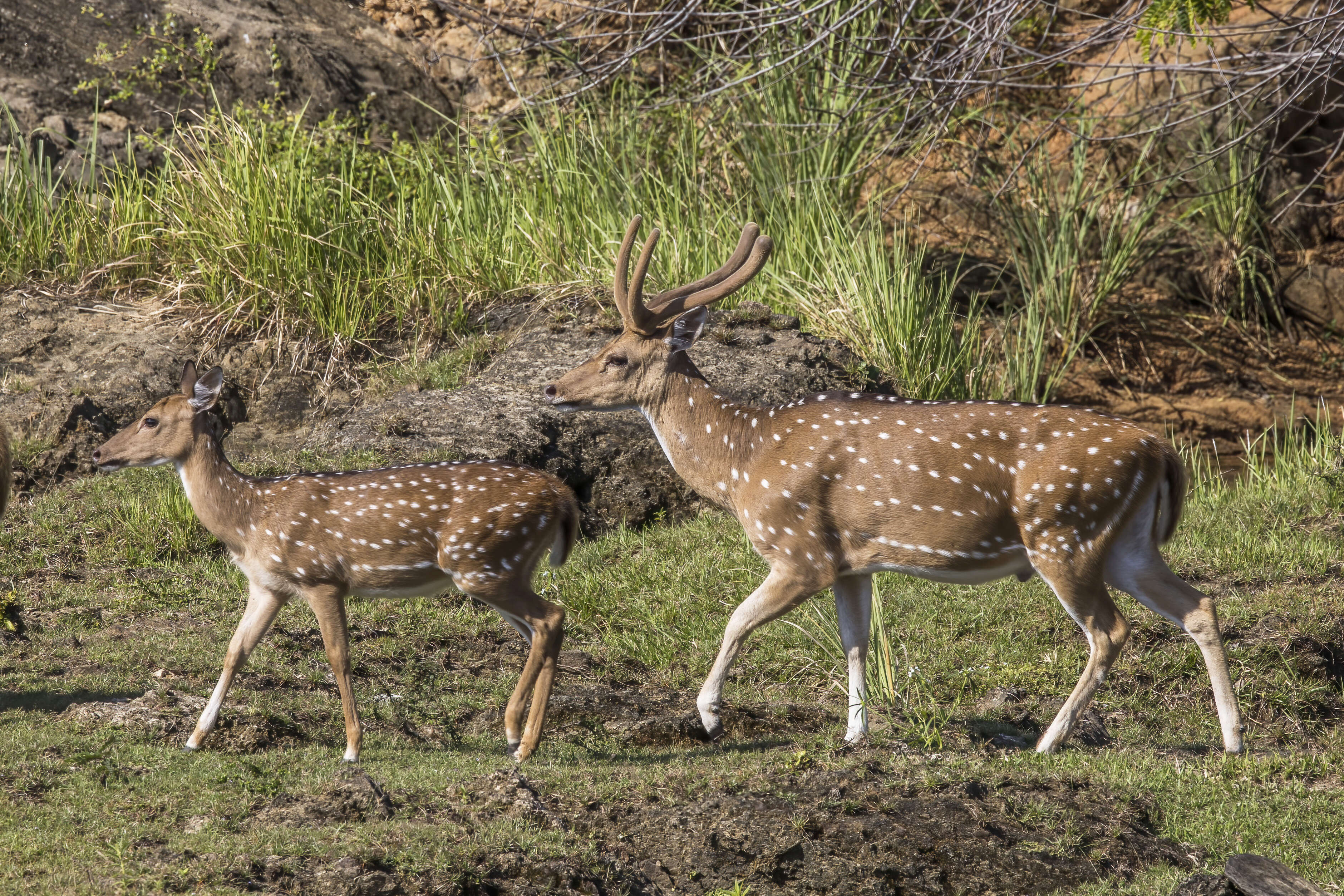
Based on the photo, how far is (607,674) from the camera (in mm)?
7816

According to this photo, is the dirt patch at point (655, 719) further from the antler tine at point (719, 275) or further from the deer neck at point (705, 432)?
the antler tine at point (719, 275)

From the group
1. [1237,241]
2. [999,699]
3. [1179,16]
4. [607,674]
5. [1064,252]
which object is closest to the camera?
[999,699]

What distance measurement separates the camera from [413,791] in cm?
529

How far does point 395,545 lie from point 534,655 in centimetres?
78

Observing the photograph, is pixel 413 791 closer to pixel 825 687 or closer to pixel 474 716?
pixel 474 716

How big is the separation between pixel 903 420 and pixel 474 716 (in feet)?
8.34

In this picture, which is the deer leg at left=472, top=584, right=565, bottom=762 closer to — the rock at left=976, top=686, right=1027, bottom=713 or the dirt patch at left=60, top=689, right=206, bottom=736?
the dirt patch at left=60, top=689, right=206, bottom=736

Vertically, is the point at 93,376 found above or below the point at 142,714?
above

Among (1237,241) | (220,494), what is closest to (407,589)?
(220,494)

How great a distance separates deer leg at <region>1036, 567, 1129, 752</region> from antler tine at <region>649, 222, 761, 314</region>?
90.6 inches

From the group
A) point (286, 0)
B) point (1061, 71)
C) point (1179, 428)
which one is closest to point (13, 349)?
point (286, 0)

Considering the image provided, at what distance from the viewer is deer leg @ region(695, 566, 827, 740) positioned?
620 centimetres

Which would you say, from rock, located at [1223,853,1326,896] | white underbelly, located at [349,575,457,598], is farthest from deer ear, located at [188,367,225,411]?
rock, located at [1223,853,1326,896]

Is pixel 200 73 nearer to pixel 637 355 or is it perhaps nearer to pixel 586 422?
pixel 586 422
